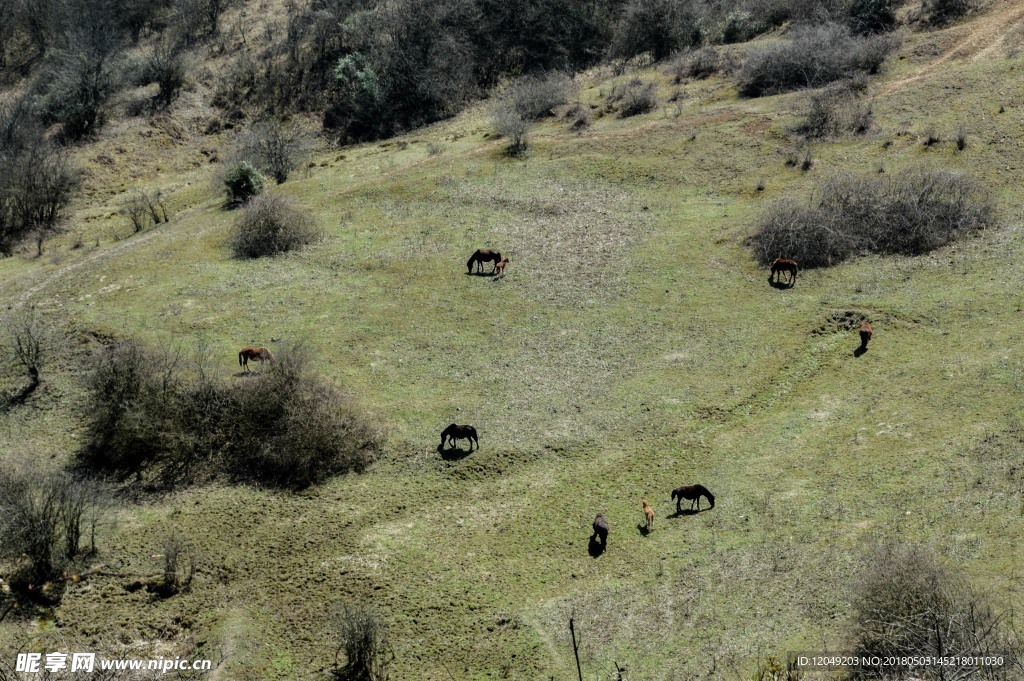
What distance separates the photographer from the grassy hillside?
69.9 ft

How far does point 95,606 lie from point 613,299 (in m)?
24.3

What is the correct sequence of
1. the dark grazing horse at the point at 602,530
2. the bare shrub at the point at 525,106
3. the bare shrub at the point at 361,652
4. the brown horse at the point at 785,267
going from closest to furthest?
the bare shrub at the point at 361,652, the dark grazing horse at the point at 602,530, the brown horse at the point at 785,267, the bare shrub at the point at 525,106

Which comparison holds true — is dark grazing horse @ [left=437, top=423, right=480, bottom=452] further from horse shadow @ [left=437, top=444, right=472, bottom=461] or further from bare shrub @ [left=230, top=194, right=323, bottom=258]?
bare shrub @ [left=230, top=194, right=323, bottom=258]

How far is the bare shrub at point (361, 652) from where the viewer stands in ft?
67.1

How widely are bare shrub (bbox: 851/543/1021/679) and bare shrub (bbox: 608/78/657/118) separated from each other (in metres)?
46.6

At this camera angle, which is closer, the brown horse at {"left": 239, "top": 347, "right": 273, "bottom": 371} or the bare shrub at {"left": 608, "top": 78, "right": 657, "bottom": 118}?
the brown horse at {"left": 239, "top": 347, "right": 273, "bottom": 371}

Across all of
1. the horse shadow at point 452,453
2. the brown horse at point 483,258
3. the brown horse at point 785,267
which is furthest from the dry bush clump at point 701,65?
the horse shadow at point 452,453

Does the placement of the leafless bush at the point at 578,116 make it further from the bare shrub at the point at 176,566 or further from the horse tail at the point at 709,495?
the bare shrub at the point at 176,566

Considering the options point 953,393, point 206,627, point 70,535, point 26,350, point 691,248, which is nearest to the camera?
point 206,627

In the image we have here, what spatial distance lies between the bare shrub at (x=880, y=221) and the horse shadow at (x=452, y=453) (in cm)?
1950

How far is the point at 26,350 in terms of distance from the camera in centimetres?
3475

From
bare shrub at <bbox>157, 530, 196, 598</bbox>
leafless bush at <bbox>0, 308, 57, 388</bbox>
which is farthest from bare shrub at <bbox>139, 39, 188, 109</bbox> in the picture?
bare shrub at <bbox>157, 530, 196, 598</bbox>

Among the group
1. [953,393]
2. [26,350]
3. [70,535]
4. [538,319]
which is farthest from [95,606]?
[953,393]

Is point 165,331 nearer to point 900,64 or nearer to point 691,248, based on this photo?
point 691,248
